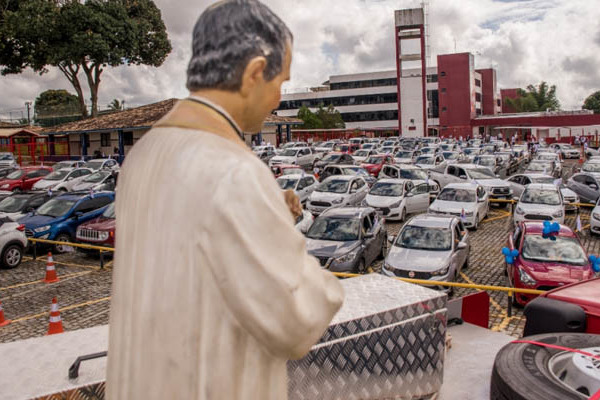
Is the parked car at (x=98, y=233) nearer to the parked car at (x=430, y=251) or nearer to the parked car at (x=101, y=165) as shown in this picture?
the parked car at (x=430, y=251)

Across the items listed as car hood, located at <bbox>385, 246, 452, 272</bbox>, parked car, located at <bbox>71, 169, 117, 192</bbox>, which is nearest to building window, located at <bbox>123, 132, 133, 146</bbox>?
parked car, located at <bbox>71, 169, 117, 192</bbox>

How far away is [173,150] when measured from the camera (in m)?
1.45

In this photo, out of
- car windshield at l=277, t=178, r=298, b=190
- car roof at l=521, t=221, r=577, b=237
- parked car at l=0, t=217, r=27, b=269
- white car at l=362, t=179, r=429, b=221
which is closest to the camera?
car roof at l=521, t=221, r=577, b=237

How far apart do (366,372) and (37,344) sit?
2.27 metres

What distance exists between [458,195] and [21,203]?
14809 millimetres

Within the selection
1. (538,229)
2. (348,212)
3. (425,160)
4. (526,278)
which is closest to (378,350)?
(526,278)

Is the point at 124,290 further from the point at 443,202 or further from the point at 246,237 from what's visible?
the point at 443,202

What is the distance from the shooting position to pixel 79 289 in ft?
37.4

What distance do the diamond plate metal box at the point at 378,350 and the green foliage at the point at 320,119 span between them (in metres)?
76.2

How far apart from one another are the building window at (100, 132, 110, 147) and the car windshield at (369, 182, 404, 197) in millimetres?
30594

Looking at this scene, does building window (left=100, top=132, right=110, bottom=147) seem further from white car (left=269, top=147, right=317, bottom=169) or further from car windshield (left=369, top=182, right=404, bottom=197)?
car windshield (left=369, top=182, right=404, bottom=197)

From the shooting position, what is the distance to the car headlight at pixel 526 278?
9688mm

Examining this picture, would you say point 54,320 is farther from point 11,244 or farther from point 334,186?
point 334,186

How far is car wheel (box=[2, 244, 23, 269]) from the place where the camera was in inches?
519
